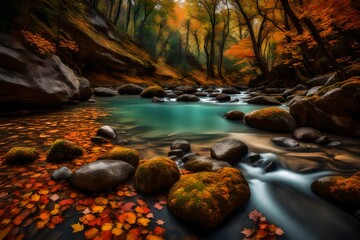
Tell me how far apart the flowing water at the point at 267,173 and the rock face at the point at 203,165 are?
0.57 metres

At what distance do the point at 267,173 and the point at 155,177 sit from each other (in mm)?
2106

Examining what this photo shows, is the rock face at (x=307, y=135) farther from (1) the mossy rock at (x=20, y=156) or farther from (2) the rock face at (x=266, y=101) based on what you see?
(2) the rock face at (x=266, y=101)

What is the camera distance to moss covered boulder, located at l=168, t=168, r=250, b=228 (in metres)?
2.51

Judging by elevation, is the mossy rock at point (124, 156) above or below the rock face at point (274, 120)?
below

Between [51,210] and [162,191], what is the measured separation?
1.44 metres

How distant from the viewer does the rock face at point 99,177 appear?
3.02 m

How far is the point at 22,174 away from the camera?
3375 millimetres

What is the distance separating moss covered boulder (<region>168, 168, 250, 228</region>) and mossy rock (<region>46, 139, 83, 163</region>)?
2230mm

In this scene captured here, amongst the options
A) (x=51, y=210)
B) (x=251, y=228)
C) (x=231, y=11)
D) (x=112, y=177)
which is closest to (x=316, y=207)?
(x=251, y=228)

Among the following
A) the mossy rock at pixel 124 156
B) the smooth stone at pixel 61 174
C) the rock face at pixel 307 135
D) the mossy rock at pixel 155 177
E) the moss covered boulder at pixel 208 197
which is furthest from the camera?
the rock face at pixel 307 135

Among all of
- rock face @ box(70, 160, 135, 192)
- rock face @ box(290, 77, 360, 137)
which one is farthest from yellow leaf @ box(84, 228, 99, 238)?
rock face @ box(290, 77, 360, 137)

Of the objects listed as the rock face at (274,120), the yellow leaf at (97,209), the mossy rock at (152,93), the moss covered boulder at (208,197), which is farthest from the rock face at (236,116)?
the mossy rock at (152,93)

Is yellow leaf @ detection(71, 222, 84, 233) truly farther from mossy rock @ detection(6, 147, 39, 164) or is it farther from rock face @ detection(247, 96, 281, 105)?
rock face @ detection(247, 96, 281, 105)

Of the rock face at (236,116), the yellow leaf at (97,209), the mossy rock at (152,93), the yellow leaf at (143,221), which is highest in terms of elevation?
the mossy rock at (152,93)
